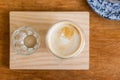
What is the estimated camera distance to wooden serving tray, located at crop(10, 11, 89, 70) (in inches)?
28.7

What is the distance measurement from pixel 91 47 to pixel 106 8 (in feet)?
0.34

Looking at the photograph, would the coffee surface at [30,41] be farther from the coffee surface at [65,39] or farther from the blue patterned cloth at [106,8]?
the blue patterned cloth at [106,8]

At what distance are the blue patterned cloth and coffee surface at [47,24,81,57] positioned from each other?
7cm

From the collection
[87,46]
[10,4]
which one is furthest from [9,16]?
[87,46]

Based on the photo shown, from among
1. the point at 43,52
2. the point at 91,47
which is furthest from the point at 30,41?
the point at 91,47

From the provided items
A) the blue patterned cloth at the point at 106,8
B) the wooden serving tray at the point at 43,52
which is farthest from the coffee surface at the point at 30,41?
the blue patterned cloth at the point at 106,8

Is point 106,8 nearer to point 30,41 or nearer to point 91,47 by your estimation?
point 91,47

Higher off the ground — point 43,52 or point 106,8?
point 106,8

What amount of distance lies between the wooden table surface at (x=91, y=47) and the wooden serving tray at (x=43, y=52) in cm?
1

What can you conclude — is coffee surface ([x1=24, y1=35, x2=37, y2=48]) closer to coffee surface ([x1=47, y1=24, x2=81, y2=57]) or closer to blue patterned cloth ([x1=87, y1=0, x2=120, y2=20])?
coffee surface ([x1=47, y1=24, x2=81, y2=57])

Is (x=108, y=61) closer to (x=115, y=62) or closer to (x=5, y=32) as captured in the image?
(x=115, y=62)

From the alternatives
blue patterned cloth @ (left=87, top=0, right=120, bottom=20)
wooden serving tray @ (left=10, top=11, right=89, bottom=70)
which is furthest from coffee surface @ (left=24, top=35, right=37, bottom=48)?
blue patterned cloth @ (left=87, top=0, right=120, bottom=20)

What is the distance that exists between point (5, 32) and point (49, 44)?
11 cm

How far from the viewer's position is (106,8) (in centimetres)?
74
